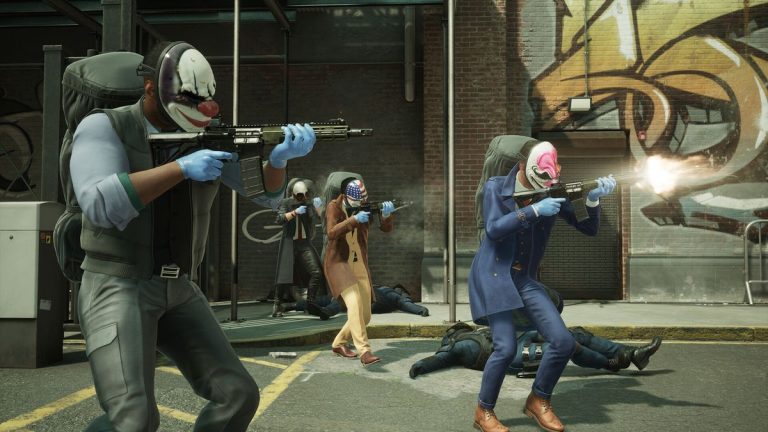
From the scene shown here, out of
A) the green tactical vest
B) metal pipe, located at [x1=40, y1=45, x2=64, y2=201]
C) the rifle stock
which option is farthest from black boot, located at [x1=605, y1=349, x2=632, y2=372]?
metal pipe, located at [x1=40, y1=45, x2=64, y2=201]

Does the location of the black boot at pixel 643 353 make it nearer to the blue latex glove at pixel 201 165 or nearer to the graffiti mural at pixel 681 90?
the blue latex glove at pixel 201 165

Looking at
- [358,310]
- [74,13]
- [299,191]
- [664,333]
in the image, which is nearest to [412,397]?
[358,310]

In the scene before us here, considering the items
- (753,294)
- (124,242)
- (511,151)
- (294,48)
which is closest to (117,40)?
(511,151)

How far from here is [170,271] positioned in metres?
2.95

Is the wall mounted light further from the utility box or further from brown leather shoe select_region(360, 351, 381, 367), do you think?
the utility box

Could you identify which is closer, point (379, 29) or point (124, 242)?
point (124, 242)

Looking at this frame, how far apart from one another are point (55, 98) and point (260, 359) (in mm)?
3423

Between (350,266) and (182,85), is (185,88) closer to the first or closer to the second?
(182,85)

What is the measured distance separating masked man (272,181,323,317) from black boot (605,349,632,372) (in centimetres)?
519

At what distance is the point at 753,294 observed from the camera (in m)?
12.0

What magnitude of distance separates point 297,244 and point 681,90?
7102 mm

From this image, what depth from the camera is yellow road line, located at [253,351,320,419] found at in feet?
17.8

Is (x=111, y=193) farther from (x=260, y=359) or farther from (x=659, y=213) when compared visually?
(x=659, y=213)

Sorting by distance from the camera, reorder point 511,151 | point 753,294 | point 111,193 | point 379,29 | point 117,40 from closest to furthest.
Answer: point 111,193, point 511,151, point 117,40, point 753,294, point 379,29
